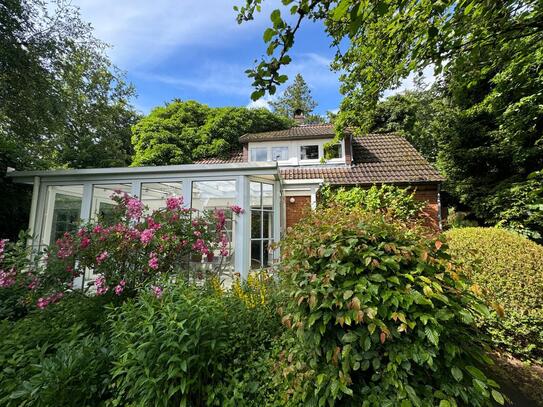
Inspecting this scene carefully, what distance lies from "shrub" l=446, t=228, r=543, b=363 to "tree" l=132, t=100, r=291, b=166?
46.1 ft

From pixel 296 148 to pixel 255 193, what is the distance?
24.1ft

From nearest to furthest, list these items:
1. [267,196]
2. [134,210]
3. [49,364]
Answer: [49,364], [134,210], [267,196]

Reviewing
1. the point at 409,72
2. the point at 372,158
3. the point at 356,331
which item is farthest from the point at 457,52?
the point at 372,158

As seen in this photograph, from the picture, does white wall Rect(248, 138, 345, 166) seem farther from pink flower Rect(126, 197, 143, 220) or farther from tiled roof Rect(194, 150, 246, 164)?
pink flower Rect(126, 197, 143, 220)

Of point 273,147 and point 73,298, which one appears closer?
point 73,298

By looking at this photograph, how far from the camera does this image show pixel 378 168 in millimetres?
10484

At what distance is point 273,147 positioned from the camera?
41.4 feet

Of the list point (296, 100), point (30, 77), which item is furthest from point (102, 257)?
point (296, 100)

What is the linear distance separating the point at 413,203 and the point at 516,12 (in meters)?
6.41

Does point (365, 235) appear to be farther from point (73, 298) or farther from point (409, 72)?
point (73, 298)

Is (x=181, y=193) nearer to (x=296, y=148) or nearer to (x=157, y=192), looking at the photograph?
(x=157, y=192)

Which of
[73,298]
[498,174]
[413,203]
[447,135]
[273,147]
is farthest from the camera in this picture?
[273,147]

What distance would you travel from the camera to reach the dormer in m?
11.5

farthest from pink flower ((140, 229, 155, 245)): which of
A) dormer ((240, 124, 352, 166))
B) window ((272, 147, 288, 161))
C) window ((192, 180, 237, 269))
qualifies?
window ((272, 147, 288, 161))
